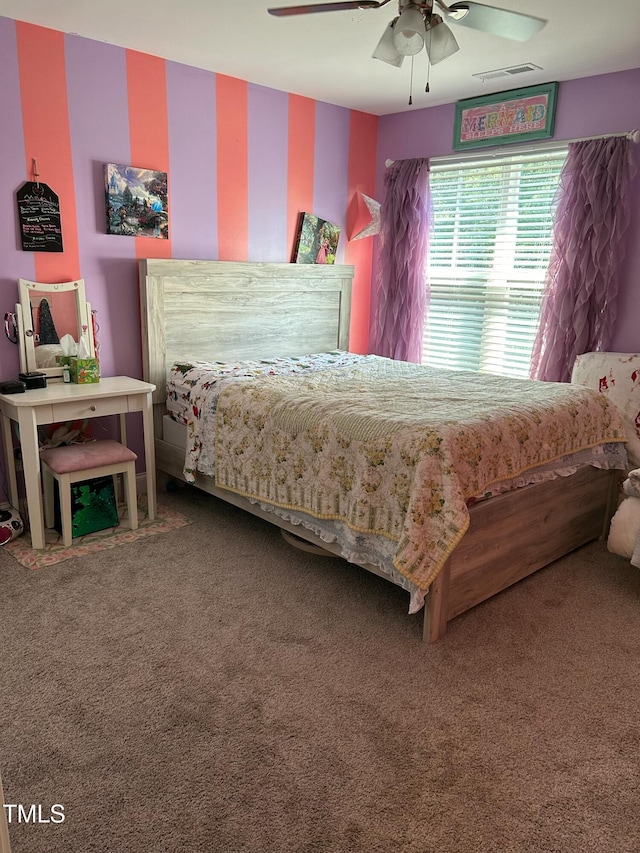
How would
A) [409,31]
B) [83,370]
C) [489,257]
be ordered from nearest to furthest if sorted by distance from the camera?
[409,31]
[83,370]
[489,257]

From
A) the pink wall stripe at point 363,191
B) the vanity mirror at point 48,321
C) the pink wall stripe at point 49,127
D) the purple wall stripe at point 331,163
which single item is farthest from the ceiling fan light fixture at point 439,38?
the pink wall stripe at point 363,191

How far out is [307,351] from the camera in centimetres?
438

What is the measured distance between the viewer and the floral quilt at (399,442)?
86.2 inches

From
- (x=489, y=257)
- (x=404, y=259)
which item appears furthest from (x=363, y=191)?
(x=489, y=257)

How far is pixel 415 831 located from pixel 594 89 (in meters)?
3.72

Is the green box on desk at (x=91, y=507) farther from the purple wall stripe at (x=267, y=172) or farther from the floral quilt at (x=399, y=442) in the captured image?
the purple wall stripe at (x=267, y=172)

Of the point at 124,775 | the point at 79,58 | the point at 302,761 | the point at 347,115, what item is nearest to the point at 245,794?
the point at 302,761

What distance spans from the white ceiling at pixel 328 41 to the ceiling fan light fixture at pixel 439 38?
51 cm

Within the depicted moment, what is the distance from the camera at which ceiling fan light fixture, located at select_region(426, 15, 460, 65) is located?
2172 millimetres

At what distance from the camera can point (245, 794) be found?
5.29 feet

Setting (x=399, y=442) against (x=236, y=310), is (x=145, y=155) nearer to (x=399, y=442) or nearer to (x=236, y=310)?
(x=236, y=310)

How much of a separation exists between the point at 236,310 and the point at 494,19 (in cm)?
217

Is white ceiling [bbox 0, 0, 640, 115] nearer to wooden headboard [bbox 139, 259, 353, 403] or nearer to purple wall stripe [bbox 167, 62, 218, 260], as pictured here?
purple wall stripe [bbox 167, 62, 218, 260]

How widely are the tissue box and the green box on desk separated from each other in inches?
20.0
